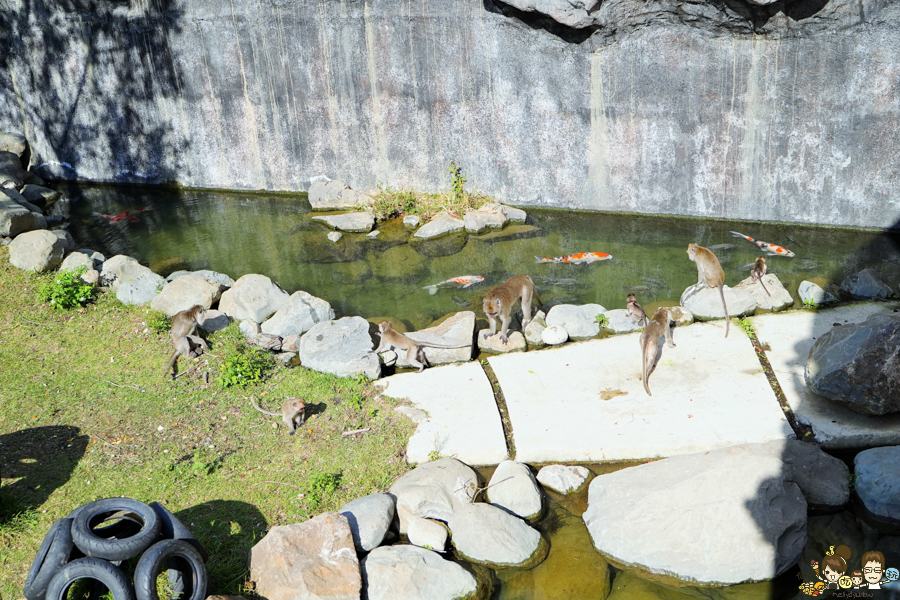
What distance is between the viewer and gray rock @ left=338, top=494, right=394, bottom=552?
5.58 metres

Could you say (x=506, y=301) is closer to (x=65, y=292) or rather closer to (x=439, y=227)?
(x=439, y=227)

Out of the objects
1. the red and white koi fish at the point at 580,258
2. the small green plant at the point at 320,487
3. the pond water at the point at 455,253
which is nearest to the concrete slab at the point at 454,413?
the small green plant at the point at 320,487

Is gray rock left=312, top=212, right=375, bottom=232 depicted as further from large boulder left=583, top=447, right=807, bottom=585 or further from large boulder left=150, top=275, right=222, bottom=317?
large boulder left=583, top=447, right=807, bottom=585

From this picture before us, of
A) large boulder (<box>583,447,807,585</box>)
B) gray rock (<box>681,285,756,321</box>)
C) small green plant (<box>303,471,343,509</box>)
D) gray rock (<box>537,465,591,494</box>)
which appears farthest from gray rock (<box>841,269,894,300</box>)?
small green plant (<box>303,471,343,509</box>)

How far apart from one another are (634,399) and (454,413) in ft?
5.86

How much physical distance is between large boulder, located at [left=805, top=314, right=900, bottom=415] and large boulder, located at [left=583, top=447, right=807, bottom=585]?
126 cm

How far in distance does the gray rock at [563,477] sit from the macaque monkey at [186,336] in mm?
4136

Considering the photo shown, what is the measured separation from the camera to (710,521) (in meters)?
5.46

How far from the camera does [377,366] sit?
25.3 ft

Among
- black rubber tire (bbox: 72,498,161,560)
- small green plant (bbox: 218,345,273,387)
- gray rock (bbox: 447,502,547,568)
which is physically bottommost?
gray rock (bbox: 447,502,547,568)

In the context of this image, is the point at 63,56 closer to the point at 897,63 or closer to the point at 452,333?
the point at 452,333

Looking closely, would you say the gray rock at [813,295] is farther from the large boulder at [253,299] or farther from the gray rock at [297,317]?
the large boulder at [253,299]

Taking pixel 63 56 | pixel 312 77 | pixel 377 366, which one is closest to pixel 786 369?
pixel 377 366

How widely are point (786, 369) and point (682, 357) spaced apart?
3.37 ft
